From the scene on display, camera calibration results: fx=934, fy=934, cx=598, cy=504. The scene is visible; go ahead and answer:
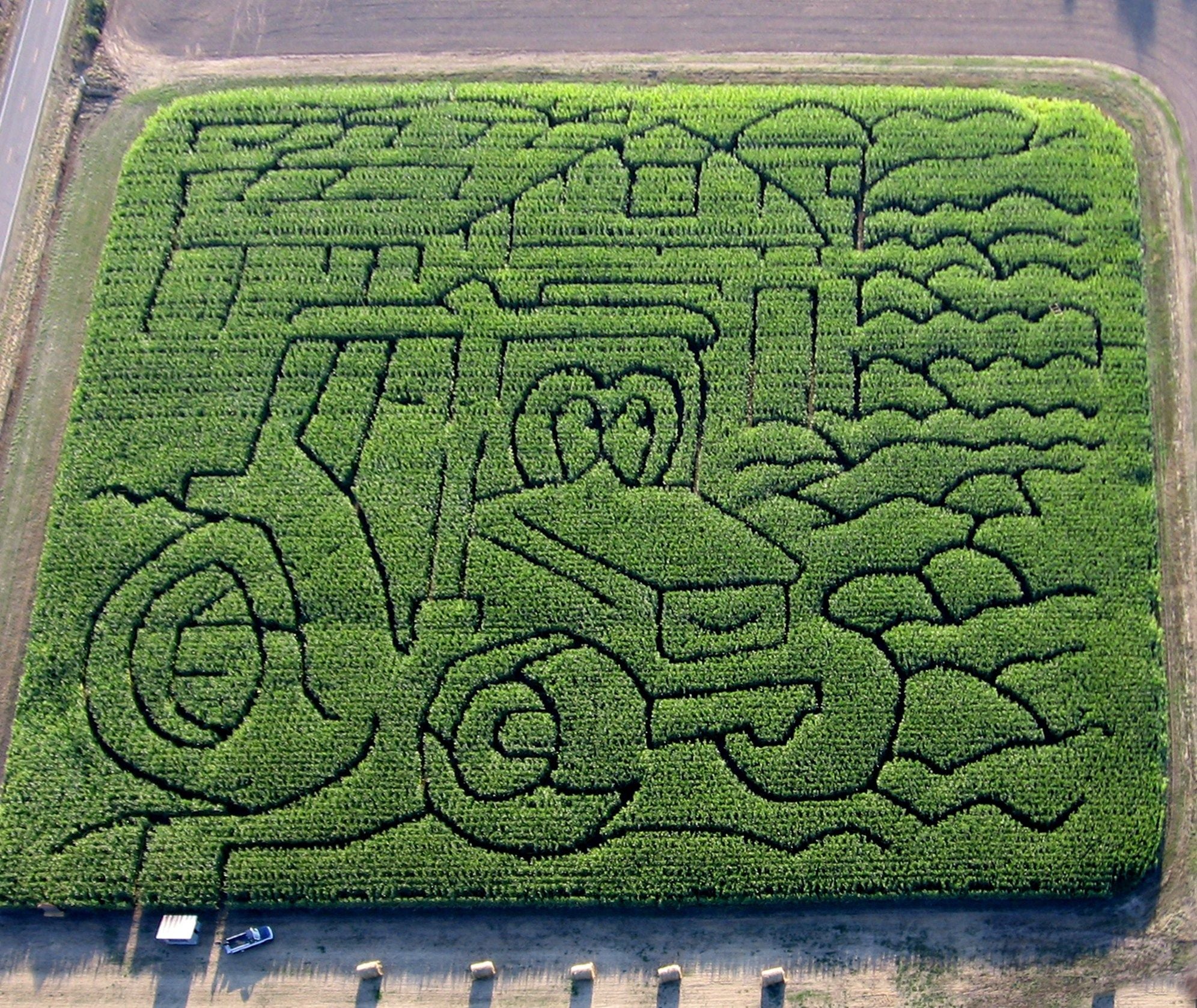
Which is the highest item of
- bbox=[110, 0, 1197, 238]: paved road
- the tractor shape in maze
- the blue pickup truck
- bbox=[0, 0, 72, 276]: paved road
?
bbox=[110, 0, 1197, 238]: paved road

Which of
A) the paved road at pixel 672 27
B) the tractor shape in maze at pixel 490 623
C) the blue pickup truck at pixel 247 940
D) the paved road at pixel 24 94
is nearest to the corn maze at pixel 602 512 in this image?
the tractor shape in maze at pixel 490 623

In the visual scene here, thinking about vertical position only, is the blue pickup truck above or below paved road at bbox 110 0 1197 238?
below

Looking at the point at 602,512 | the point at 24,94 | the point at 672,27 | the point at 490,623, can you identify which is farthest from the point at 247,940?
the point at 672,27

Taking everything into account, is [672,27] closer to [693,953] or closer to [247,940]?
[693,953]

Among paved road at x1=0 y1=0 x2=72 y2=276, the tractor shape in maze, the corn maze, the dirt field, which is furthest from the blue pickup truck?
paved road at x1=0 y1=0 x2=72 y2=276

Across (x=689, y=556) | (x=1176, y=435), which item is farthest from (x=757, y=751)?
(x=1176, y=435)

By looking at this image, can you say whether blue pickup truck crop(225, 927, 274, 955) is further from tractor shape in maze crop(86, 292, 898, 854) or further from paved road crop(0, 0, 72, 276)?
paved road crop(0, 0, 72, 276)

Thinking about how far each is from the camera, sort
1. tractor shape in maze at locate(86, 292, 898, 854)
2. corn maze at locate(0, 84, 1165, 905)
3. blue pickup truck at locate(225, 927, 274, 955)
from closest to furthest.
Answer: blue pickup truck at locate(225, 927, 274, 955)
corn maze at locate(0, 84, 1165, 905)
tractor shape in maze at locate(86, 292, 898, 854)
